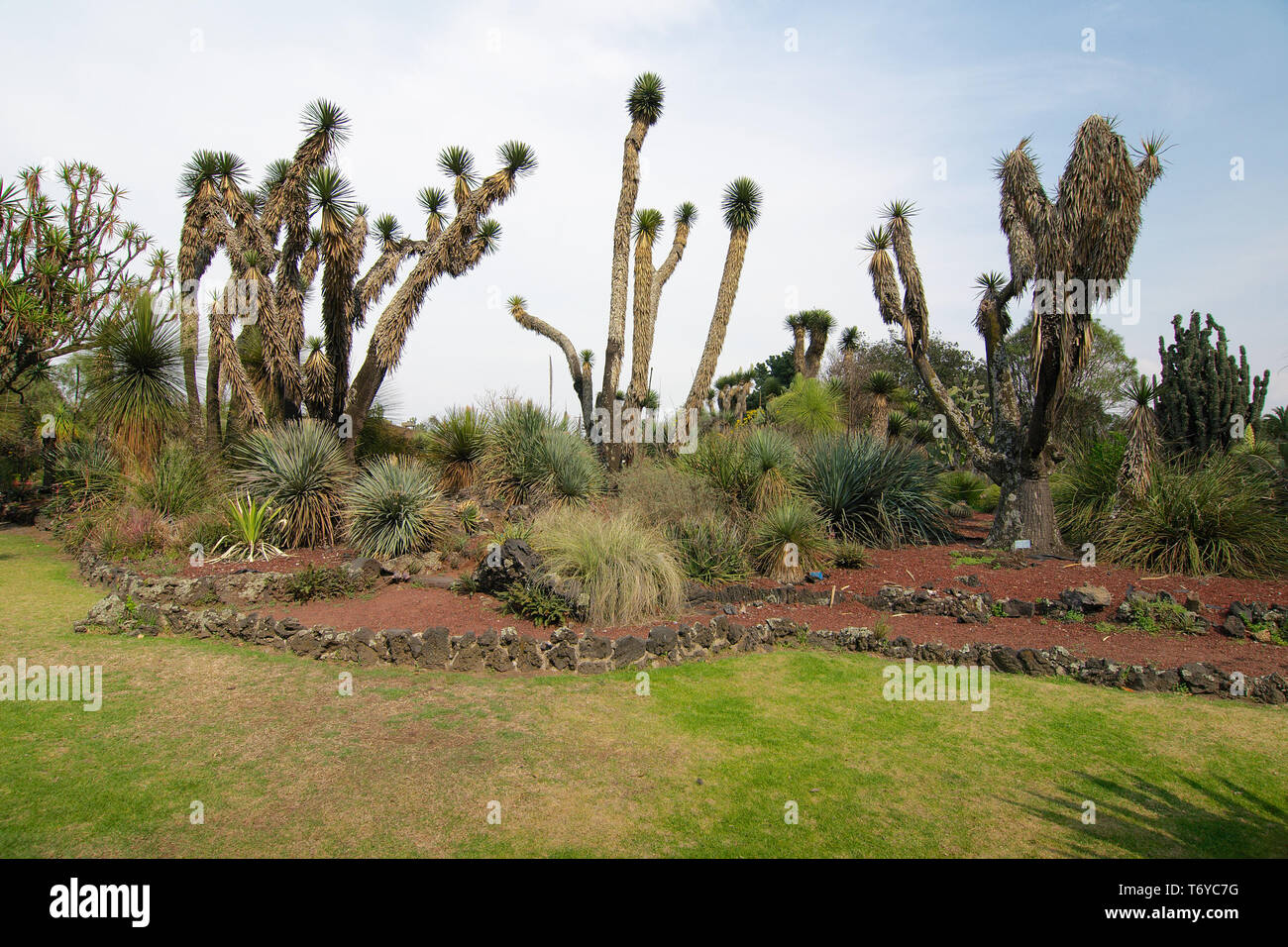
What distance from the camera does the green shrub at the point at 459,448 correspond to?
15.5 metres

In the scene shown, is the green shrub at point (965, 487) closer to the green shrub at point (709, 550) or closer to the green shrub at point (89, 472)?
the green shrub at point (709, 550)

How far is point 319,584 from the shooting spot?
9633 millimetres

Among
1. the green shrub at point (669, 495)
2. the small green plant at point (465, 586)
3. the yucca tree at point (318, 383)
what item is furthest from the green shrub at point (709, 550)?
the yucca tree at point (318, 383)

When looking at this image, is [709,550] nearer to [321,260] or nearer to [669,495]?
[669,495]

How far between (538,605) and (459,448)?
798 centimetres

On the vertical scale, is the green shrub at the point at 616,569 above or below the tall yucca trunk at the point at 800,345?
below

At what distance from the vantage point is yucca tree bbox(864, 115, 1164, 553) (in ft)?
33.2

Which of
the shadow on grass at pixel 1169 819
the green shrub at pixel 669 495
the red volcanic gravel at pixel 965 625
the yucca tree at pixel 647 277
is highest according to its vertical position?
the yucca tree at pixel 647 277

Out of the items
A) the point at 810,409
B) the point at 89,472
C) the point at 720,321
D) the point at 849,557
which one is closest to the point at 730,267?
the point at 720,321

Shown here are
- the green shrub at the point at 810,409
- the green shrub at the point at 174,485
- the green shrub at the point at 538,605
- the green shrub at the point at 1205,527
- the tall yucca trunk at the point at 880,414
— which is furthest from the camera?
the tall yucca trunk at the point at 880,414

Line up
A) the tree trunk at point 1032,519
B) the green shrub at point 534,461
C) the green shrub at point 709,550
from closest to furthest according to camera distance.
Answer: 1. the green shrub at point 709,550
2. the tree trunk at point 1032,519
3. the green shrub at point 534,461

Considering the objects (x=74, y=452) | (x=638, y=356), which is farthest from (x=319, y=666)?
(x=74, y=452)

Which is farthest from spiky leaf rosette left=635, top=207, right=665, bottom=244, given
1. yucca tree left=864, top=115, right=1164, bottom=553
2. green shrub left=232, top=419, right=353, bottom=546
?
green shrub left=232, top=419, right=353, bottom=546
